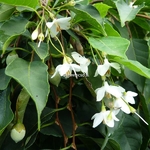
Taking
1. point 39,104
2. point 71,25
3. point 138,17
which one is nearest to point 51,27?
point 71,25

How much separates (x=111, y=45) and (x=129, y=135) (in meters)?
0.24

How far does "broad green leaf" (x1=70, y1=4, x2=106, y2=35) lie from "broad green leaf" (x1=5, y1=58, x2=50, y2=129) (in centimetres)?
11

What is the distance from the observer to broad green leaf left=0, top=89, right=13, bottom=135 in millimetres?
507

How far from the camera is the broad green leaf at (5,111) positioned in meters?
0.51

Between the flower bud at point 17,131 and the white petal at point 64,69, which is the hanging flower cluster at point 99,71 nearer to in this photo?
the white petal at point 64,69

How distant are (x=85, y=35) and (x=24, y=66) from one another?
138mm

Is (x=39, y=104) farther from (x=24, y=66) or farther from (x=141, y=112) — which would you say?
(x=141, y=112)

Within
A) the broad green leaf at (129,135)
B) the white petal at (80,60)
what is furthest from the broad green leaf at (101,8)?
the broad green leaf at (129,135)

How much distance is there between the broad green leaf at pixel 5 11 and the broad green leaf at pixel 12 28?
18 mm

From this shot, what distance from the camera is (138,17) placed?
2.28 feet

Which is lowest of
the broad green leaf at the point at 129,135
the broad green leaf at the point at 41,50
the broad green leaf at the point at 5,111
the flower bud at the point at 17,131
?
the broad green leaf at the point at 129,135

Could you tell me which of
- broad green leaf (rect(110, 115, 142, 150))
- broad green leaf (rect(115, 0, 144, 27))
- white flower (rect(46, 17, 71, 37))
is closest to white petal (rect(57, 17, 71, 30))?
white flower (rect(46, 17, 71, 37))

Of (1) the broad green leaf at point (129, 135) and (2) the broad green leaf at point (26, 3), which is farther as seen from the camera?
(1) the broad green leaf at point (129, 135)

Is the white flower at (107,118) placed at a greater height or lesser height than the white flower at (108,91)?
lesser
